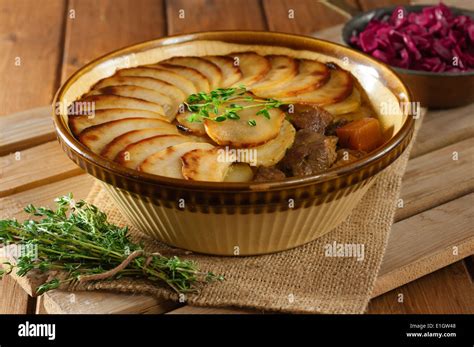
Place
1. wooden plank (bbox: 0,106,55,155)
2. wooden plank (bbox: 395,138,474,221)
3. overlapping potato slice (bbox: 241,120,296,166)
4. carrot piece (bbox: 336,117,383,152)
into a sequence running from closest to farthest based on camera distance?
overlapping potato slice (bbox: 241,120,296,166), carrot piece (bbox: 336,117,383,152), wooden plank (bbox: 395,138,474,221), wooden plank (bbox: 0,106,55,155)

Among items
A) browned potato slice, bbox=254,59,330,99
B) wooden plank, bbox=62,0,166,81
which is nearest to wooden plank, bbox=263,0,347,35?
wooden plank, bbox=62,0,166,81

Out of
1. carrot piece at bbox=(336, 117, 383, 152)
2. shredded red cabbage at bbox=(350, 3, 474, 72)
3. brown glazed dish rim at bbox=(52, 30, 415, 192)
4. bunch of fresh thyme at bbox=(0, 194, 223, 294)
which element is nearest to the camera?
brown glazed dish rim at bbox=(52, 30, 415, 192)

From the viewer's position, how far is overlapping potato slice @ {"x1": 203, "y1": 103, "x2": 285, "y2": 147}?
2.46 metres

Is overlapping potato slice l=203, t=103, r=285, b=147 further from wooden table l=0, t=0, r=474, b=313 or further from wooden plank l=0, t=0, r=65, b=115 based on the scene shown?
wooden plank l=0, t=0, r=65, b=115

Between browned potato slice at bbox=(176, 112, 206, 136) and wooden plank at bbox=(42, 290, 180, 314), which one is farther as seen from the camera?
browned potato slice at bbox=(176, 112, 206, 136)

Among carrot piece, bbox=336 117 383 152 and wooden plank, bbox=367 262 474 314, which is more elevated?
carrot piece, bbox=336 117 383 152

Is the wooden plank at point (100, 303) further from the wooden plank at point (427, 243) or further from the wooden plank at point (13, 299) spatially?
the wooden plank at point (427, 243)

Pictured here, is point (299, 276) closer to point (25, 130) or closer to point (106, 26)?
point (25, 130)

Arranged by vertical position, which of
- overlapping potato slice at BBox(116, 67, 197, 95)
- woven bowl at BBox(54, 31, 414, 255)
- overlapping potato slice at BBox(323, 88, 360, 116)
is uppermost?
overlapping potato slice at BBox(116, 67, 197, 95)

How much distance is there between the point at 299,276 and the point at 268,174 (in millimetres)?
325

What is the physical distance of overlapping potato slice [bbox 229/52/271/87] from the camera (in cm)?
293

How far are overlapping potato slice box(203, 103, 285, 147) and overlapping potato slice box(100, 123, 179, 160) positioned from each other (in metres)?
0.14

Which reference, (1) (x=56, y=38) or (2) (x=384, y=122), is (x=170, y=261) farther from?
(1) (x=56, y=38)

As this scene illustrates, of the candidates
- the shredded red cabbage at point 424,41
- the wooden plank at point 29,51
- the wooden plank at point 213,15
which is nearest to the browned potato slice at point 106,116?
the wooden plank at point 29,51
